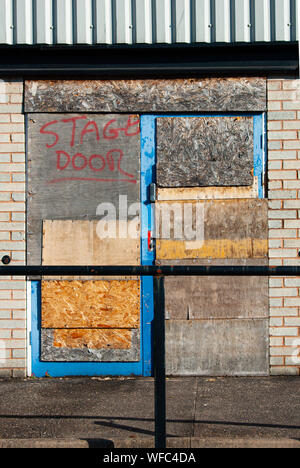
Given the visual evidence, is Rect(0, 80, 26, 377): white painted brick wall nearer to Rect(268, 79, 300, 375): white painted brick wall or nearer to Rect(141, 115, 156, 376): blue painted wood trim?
Rect(141, 115, 156, 376): blue painted wood trim

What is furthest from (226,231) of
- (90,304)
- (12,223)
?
(12,223)

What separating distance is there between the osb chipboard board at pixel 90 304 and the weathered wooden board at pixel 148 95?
1948mm

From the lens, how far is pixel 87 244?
6164 millimetres

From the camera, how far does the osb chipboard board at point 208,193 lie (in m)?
6.16

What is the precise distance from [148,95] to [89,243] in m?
1.76

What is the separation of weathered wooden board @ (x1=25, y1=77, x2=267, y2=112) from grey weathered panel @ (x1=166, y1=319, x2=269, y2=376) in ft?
7.78

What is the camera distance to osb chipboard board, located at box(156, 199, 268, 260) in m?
6.11

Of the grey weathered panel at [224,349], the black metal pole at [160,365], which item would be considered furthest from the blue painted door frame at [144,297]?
the black metal pole at [160,365]

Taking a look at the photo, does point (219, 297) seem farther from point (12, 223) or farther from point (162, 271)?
point (162, 271)

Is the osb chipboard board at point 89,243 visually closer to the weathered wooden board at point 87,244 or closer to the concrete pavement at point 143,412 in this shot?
the weathered wooden board at point 87,244

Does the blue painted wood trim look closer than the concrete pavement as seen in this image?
No

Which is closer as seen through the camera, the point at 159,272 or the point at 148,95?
the point at 159,272

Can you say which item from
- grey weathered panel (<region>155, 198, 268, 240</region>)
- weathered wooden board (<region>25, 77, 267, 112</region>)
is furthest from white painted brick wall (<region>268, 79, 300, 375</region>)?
weathered wooden board (<region>25, 77, 267, 112</region>)
